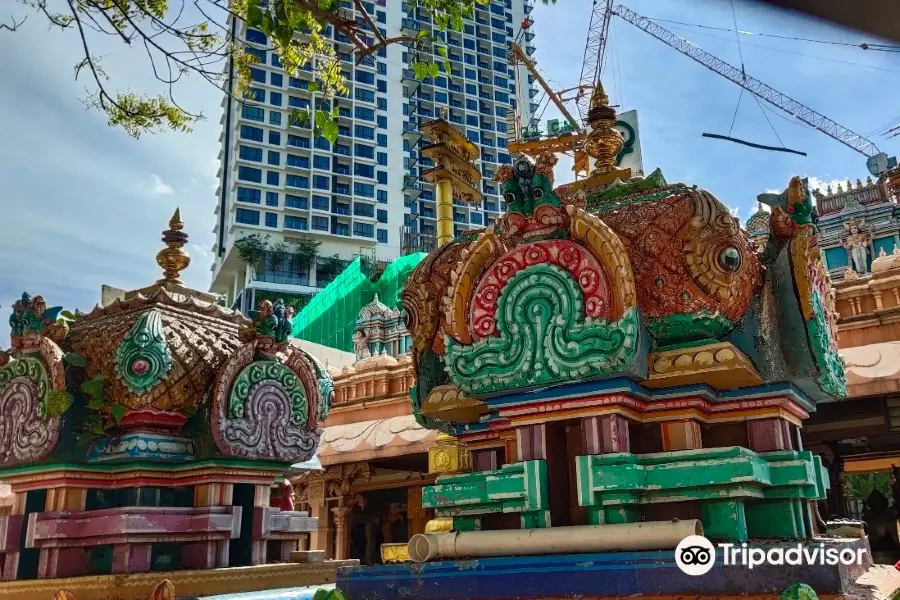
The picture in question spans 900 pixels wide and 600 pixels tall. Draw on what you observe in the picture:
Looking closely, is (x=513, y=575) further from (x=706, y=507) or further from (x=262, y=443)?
(x=262, y=443)

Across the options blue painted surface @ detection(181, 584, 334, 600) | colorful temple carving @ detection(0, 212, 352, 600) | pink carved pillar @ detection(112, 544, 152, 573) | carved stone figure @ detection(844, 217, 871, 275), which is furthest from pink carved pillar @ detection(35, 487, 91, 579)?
carved stone figure @ detection(844, 217, 871, 275)

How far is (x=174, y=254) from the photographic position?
7684mm

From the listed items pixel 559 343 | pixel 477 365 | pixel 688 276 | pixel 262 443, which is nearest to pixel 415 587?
pixel 477 365

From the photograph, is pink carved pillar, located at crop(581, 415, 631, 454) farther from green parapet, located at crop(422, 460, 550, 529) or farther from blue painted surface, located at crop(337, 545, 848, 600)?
blue painted surface, located at crop(337, 545, 848, 600)

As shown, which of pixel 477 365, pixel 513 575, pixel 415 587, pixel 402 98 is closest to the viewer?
pixel 513 575

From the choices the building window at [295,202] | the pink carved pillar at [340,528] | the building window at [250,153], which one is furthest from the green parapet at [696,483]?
the building window at [295,202]

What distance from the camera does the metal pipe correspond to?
3752mm

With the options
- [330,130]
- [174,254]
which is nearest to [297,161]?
[174,254]

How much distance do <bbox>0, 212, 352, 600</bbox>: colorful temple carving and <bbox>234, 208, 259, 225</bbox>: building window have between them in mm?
61739

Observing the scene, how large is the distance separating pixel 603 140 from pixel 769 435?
8.89 ft

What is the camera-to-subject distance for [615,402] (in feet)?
13.6

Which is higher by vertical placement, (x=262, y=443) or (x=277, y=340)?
(x=277, y=340)

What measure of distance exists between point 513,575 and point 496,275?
5.65 ft

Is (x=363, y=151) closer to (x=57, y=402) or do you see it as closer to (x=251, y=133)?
(x=251, y=133)
